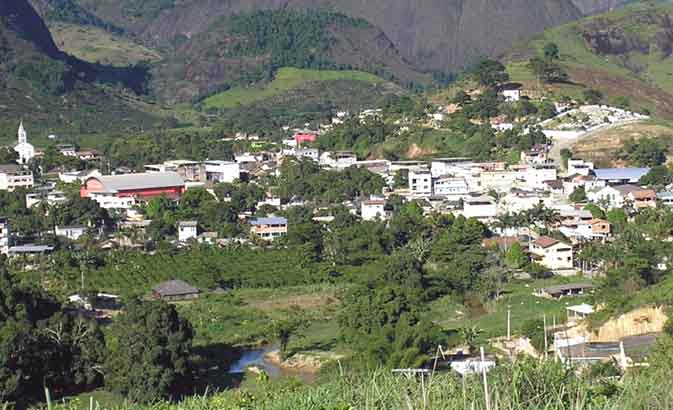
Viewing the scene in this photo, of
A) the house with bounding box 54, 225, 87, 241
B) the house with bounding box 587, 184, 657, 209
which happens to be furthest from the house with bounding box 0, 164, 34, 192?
the house with bounding box 587, 184, 657, 209

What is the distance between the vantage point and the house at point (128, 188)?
3322cm

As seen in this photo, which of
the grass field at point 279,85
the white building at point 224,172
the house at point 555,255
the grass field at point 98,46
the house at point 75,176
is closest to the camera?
the house at point 555,255

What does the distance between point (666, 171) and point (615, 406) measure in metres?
26.5

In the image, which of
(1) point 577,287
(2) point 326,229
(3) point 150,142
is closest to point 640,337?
(1) point 577,287

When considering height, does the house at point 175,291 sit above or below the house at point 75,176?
below

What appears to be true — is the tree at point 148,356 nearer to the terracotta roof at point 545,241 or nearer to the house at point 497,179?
the terracotta roof at point 545,241

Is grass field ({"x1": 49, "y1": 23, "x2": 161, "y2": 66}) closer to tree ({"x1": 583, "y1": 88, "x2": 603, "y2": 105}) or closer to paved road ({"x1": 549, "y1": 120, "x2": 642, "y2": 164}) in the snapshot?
tree ({"x1": 583, "y1": 88, "x2": 603, "y2": 105})

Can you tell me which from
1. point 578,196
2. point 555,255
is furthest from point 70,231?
point 578,196

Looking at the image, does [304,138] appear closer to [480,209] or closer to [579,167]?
[579,167]

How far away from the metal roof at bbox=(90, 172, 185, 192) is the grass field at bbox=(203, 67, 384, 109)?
86.6 ft

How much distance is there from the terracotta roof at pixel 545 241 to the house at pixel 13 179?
1846 cm

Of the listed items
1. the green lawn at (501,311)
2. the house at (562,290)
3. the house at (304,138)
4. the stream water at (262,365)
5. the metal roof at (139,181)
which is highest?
the house at (304,138)

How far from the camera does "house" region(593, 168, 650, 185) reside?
31828 mm

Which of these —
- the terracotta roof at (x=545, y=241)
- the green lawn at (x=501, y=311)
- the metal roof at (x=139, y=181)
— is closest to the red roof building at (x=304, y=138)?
the metal roof at (x=139, y=181)
